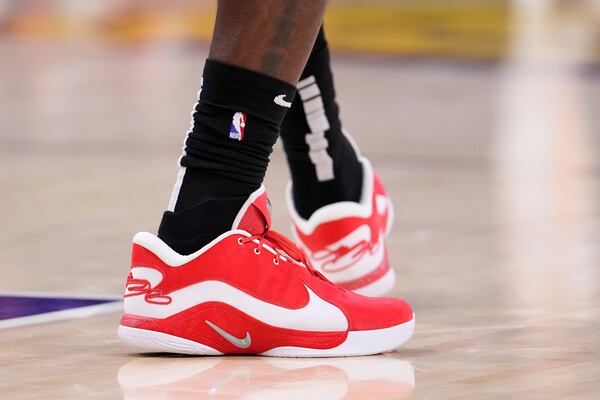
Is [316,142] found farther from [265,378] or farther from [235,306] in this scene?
[265,378]

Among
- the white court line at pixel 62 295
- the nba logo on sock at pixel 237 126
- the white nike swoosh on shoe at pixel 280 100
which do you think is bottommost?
the white court line at pixel 62 295

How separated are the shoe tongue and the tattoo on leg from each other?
0.13 metres

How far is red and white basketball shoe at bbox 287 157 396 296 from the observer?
1870 mm

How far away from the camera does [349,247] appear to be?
1.87m

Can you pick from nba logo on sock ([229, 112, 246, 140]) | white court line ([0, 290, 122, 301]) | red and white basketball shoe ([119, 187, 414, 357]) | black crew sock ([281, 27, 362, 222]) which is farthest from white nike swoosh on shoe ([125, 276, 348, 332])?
black crew sock ([281, 27, 362, 222])

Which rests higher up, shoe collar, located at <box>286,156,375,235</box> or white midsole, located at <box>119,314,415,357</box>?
shoe collar, located at <box>286,156,375,235</box>

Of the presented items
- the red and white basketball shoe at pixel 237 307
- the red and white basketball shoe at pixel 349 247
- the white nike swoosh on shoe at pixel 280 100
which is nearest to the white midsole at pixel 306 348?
the red and white basketball shoe at pixel 237 307

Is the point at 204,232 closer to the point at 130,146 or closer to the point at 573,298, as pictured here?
the point at 573,298

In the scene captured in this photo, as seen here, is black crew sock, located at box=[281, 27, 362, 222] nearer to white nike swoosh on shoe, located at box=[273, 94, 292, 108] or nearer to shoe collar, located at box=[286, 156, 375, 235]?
shoe collar, located at box=[286, 156, 375, 235]

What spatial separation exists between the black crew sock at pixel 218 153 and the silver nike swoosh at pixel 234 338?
8 centimetres

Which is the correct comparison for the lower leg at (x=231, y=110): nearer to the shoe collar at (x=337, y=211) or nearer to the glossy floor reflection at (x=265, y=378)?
the glossy floor reflection at (x=265, y=378)

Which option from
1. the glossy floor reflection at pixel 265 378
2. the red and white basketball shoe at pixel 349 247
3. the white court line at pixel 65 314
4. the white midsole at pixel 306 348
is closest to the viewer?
the glossy floor reflection at pixel 265 378

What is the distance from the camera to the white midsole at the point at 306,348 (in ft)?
4.80

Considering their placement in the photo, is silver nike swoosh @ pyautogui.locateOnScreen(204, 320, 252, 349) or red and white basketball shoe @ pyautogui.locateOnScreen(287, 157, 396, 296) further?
red and white basketball shoe @ pyautogui.locateOnScreen(287, 157, 396, 296)
